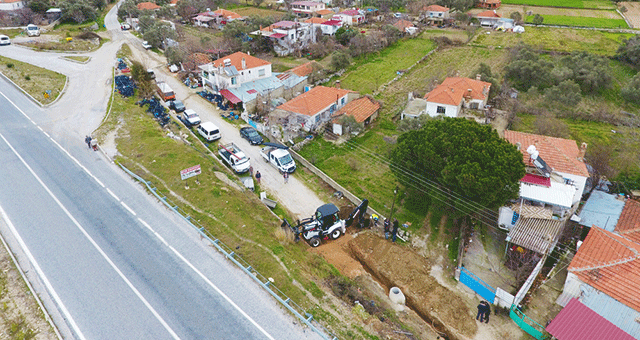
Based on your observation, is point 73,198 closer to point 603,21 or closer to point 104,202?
point 104,202

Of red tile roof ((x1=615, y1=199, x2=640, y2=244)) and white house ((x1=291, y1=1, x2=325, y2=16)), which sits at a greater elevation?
red tile roof ((x1=615, y1=199, x2=640, y2=244))

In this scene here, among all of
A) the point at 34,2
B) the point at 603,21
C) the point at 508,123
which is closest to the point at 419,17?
the point at 603,21

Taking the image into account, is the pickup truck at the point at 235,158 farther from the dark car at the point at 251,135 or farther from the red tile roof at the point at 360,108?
the red tile roof at the point at 360,108

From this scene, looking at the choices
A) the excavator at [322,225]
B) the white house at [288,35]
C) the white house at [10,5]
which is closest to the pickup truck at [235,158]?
the excavator at [322,225]

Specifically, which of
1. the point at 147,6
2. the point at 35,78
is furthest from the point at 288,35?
the point at 147,6

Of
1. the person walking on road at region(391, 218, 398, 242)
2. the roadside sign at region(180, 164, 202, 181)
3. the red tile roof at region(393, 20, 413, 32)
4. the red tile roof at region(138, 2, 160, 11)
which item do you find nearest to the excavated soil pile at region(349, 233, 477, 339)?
the person walking on road at region(391, 218, 398, 242)

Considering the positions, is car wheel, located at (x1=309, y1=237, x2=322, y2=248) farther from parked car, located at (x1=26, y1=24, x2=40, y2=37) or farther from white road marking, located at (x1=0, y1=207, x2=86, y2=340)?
parked car, located at (x1=26, y1=24, x2=40, y2=37)

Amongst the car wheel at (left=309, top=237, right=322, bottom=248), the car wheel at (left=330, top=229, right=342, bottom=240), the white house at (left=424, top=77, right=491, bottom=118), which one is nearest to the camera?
the car wheel at (left=309, top=237, right=322, bottom=248)
